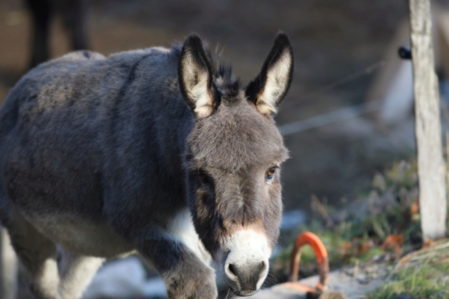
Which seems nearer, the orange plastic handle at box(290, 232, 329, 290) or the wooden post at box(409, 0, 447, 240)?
the orange plastic handle at box(290, 232, 329, 290)

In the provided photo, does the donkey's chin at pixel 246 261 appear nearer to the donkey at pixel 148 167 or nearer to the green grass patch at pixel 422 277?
the donkey at pixel 148 167

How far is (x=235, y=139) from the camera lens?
11.9ft

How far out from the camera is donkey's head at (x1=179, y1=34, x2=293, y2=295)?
11.3 ft

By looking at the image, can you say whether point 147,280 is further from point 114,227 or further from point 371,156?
point 114,227

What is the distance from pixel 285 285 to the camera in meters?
5.05

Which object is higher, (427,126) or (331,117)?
(427,126)

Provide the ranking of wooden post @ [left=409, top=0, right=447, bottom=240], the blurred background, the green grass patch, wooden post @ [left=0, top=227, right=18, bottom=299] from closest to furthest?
the green grass patch < wooden post @ [left=409, top=0, right=447, bottom=240] < wooden post @ [left=0, top=227, right=18, bottom=299] < the blurred background

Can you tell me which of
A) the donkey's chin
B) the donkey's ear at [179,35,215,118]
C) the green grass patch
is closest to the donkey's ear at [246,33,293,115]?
the donkey's ear at [179,35,215,118]

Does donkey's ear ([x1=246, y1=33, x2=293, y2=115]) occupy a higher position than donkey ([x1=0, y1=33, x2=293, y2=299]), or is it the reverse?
donkey's ear ([x1=246, y1=33, x2=293, y2=115])

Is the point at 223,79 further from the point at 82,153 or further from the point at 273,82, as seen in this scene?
the point at 82,153

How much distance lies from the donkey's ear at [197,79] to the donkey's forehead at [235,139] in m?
0.06

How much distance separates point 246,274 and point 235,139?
61 cm

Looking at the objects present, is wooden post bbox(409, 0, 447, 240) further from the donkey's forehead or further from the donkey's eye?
the donkey's eye

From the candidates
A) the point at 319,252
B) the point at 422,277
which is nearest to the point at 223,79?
the point at 319,252
